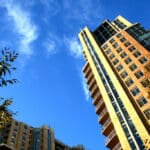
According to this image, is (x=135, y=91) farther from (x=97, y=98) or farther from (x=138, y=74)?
(x=97, y=98)

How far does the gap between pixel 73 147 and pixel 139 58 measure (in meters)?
59.5

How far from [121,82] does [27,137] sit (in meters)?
47.8

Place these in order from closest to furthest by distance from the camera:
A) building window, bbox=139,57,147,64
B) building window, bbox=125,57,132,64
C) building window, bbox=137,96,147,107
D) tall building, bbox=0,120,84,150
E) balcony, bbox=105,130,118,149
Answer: building window, bbox=137,96,147,107 < balcony, bbox=105,130,118,149 < building window, bbox=139,57,147,64 < building window, bbox=125,57,132,64 < tall building, bbox=0,120,84,150

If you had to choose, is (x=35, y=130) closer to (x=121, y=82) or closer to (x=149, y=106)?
(x=121, y=82)

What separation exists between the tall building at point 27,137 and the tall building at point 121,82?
32664 mm

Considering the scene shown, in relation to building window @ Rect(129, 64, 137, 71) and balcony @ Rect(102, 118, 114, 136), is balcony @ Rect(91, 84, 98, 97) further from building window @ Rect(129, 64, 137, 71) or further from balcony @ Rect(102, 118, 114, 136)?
balcony @ Rect(102, 118, 114, 136)

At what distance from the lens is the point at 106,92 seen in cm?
5178

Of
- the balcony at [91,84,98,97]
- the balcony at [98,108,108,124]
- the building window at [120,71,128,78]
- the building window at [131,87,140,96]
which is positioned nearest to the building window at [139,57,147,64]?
the building window at [120,71,128,78]

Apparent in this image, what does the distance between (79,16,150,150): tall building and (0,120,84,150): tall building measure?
107 ft

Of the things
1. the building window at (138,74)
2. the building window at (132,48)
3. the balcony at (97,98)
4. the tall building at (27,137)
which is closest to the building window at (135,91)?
the building window at (138,74)

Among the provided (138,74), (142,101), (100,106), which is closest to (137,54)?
(138,74)

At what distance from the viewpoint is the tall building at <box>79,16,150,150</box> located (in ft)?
137

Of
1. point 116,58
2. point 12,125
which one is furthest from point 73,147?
point 116,58

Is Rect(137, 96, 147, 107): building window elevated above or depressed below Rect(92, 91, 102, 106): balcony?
below
